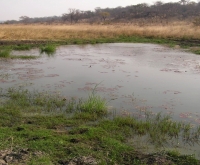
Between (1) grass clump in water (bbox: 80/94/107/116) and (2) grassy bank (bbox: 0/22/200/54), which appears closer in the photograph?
(1) grass clump in water (bbox: 80/94/107/116)

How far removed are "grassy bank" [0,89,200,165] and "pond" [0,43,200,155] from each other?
30.3 inches

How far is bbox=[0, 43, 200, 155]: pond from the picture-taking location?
6.53 meters

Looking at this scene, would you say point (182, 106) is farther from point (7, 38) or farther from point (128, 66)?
point (7, 38)

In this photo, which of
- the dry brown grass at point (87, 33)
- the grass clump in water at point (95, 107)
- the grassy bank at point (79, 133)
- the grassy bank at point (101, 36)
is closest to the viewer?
the grassy bank at point (79, 133)

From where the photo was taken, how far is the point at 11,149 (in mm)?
3795

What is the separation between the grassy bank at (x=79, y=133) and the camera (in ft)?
12.3

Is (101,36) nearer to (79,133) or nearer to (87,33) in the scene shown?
(87,33)

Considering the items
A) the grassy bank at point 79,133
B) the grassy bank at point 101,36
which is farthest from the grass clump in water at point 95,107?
the grassy bank at point 101,36

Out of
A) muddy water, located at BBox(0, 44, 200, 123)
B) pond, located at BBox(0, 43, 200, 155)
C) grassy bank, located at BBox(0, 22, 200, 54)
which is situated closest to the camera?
pond, located at BBox(0, 43, 200, 155)

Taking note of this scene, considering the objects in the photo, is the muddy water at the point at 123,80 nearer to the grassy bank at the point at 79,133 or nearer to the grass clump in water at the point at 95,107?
the grass clump in water at the point at 95,107

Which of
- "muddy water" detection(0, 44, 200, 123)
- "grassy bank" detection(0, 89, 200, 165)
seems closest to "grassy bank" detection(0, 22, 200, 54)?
"muddy water" detection(0, 44, 200, 123)

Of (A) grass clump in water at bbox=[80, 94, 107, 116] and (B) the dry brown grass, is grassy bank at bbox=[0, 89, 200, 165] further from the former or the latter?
(B) the dry brown grass

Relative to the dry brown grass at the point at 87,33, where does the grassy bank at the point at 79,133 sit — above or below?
below

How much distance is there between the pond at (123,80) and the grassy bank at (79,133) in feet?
2.52
